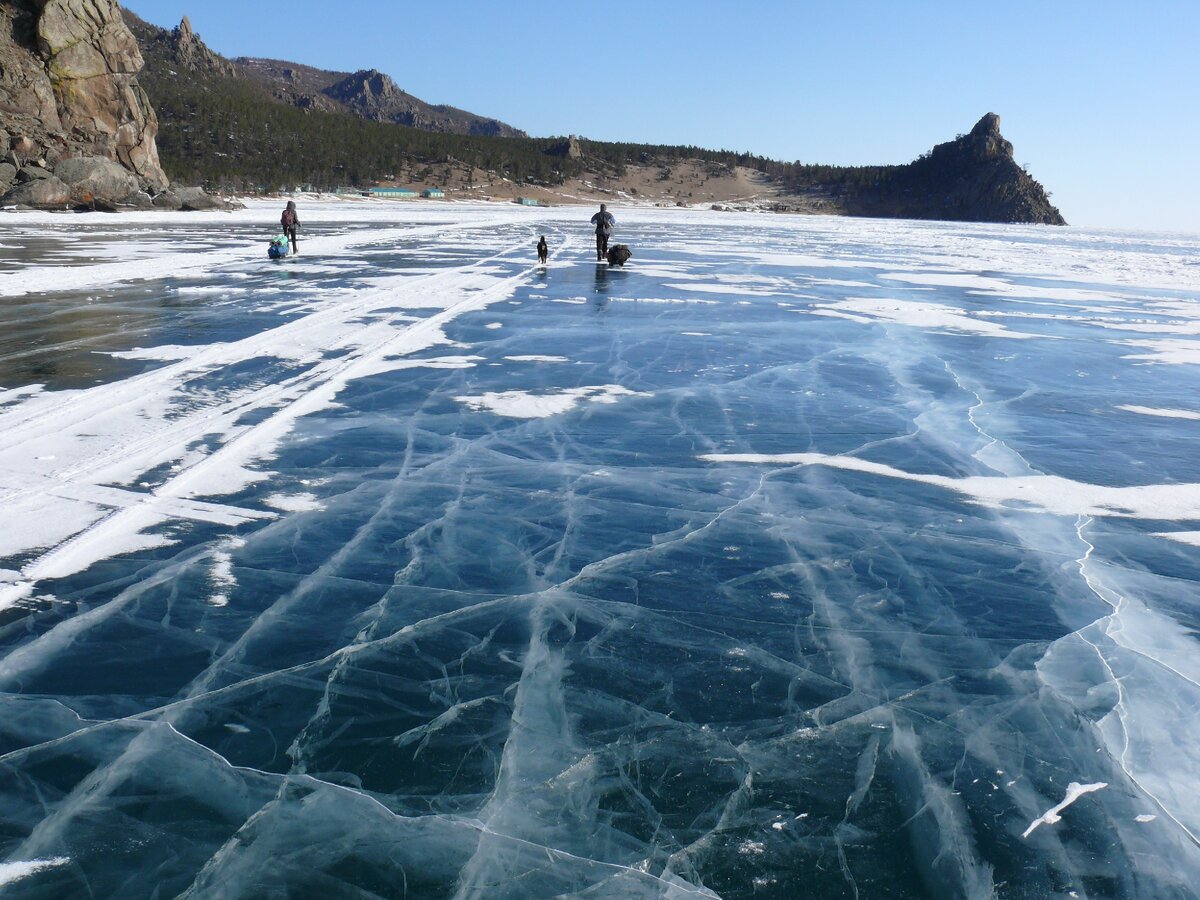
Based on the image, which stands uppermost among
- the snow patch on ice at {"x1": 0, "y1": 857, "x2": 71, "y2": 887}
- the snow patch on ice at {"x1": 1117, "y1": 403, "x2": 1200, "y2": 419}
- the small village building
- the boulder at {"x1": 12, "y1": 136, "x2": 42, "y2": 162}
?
the boulder at {"x1": 12, "y1": 136, "x2": 42, "y2": 162}

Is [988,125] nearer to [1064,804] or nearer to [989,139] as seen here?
[989,139]

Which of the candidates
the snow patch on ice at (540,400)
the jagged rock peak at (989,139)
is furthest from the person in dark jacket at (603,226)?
the jagged rock peak at (989,139)

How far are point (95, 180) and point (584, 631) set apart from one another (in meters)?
51.0

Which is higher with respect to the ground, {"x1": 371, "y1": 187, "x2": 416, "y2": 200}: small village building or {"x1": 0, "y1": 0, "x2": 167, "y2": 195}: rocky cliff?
{"x1": 0, "y1": 0, "x2": 167, "y2": 195}: rocky cliff

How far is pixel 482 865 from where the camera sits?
2805 millimetres

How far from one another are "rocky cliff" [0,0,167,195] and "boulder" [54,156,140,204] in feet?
3.74

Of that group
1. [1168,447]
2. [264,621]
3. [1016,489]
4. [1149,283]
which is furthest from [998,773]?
[1149,283]

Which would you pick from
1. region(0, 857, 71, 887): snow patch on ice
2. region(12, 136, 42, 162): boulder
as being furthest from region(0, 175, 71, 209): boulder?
region(0, 857, 71, 887): snow patch on ice

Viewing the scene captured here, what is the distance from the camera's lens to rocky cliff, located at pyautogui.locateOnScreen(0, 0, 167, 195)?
4981 cm

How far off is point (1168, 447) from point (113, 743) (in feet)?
26.2

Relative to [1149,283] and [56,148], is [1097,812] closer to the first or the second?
[1149,283]

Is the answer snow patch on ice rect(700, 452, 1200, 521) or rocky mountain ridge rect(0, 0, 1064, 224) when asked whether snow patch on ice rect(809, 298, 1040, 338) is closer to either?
snow patch on ice rect(700, 452, 1200, 521)

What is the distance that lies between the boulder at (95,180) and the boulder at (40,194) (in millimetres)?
636

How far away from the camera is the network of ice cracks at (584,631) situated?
2920 millimetres
